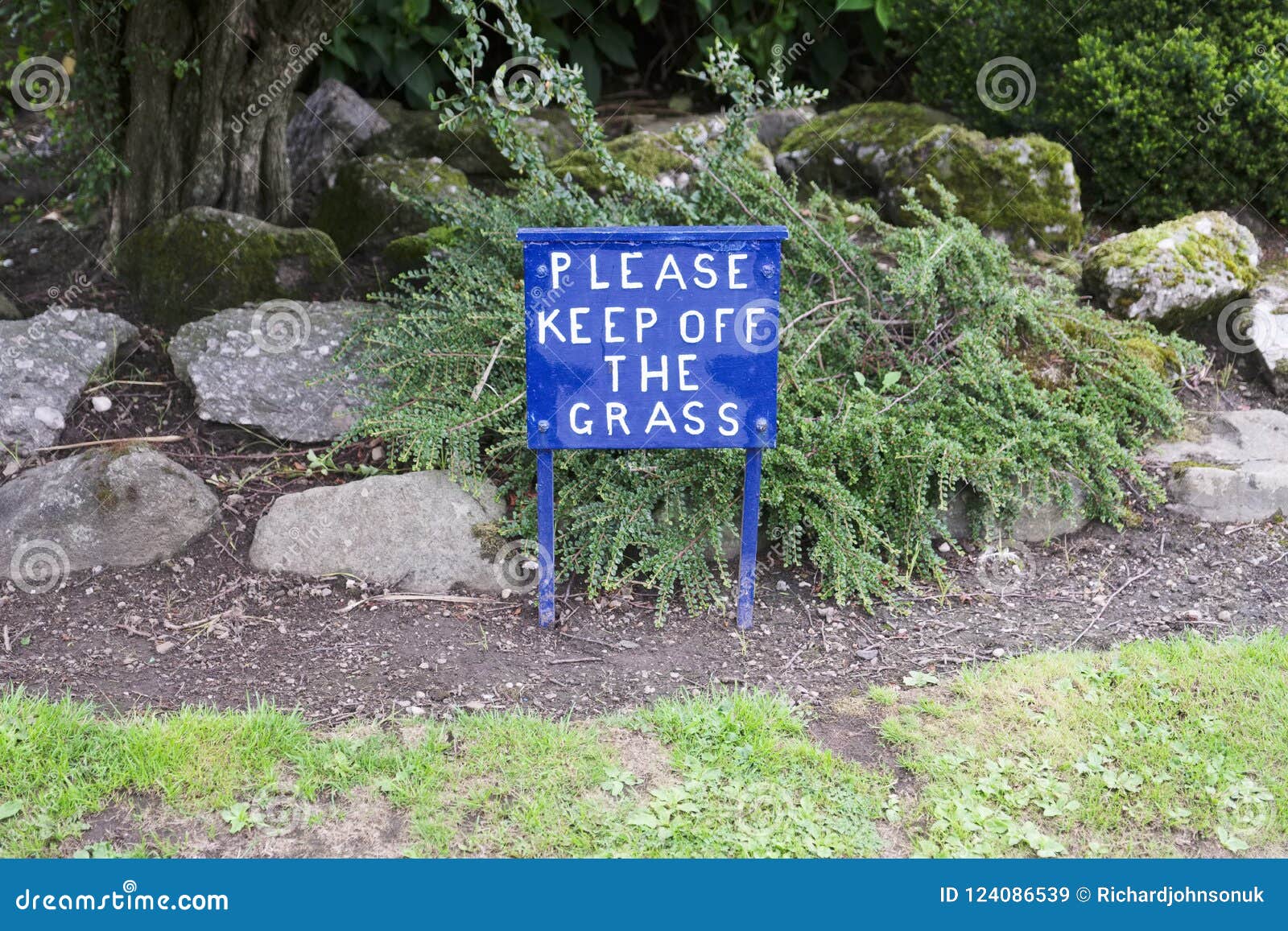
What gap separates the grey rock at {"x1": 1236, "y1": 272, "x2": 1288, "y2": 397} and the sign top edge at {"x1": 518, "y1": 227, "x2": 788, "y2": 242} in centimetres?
310

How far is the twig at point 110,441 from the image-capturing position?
15.0 ft

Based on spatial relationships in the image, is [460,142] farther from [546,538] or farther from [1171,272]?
[1171,272]

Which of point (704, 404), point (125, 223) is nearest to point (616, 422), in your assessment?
point (704, 404)

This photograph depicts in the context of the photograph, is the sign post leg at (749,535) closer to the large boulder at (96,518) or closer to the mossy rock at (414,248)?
the large boulder at (96,518)

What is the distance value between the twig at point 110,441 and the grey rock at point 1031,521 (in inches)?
124

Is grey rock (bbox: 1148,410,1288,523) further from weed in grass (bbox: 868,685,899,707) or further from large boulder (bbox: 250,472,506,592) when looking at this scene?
large boulder (bbox: 250,472,506,592)

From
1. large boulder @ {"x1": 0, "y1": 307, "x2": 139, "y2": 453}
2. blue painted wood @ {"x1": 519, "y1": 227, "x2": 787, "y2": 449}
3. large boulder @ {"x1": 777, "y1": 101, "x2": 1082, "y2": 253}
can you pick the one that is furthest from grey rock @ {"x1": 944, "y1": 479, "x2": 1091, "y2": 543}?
large boulder @ {"x1": 0, "y1": 307, "x2": 139, "y2": 453}

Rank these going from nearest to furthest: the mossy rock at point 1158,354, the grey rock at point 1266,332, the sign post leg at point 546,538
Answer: the sign post leg at point 546,538 → the mossy rock at point 1158,354 → the grey rock at point 1266,332

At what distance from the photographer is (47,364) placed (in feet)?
15.8

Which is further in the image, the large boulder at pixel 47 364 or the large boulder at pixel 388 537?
the large boulder at pixel 47 364

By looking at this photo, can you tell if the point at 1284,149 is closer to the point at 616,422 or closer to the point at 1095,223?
the point at 1095,223

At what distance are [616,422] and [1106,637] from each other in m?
1.80

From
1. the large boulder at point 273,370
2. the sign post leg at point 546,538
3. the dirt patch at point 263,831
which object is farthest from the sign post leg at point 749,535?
the large boulder at point 273,370

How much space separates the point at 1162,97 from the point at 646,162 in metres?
2.66
